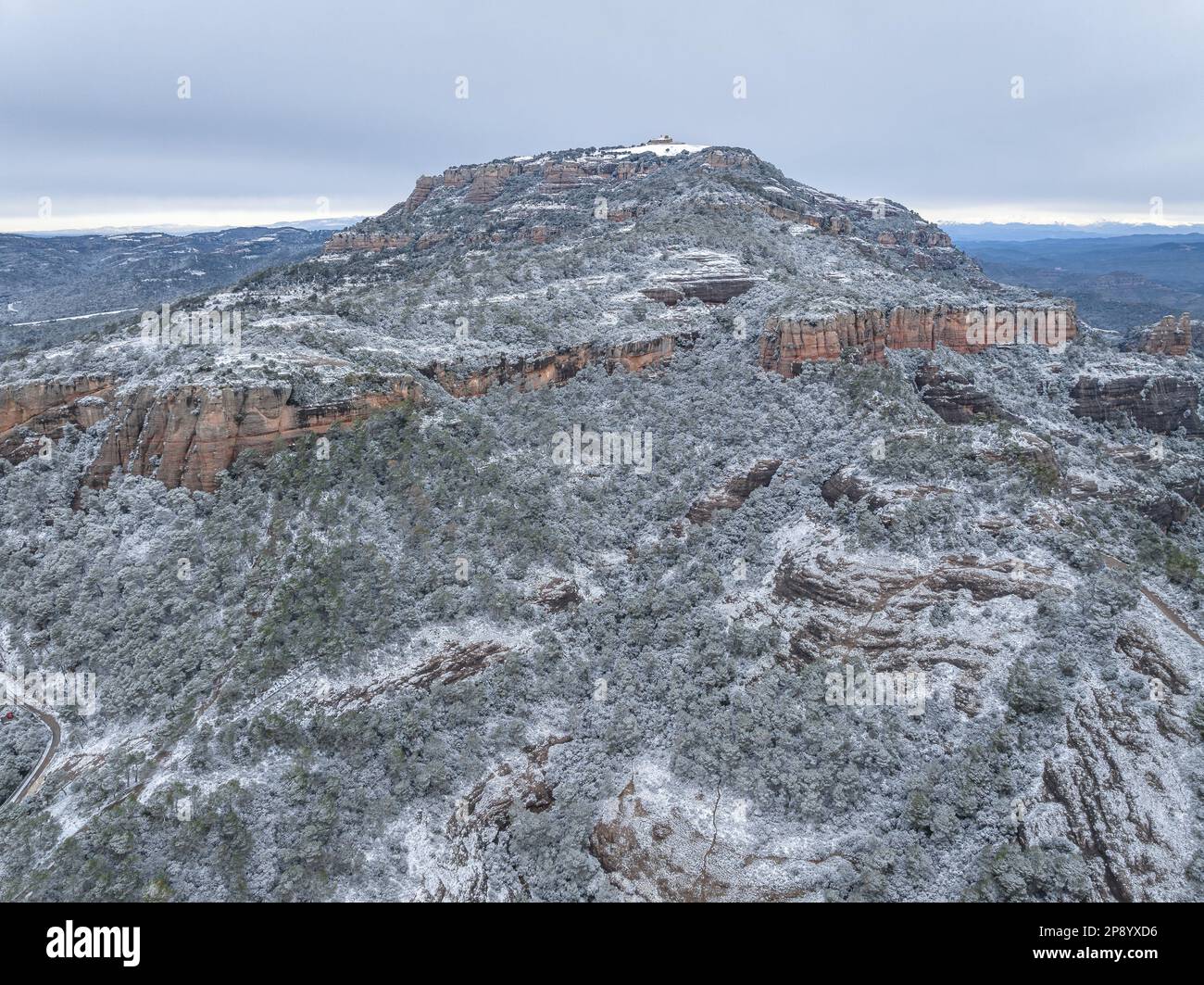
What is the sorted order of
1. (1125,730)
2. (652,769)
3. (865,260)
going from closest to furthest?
(1125,730) < (652,769) < (865,260)

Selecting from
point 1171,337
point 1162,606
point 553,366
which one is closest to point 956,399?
point 1162,606

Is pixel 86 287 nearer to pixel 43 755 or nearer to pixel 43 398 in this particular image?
pixel 43 398

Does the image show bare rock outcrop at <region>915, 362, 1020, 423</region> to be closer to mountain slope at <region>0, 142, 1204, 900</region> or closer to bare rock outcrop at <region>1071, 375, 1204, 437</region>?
mountain slope at <region>0, 142, 1204, 900</region>

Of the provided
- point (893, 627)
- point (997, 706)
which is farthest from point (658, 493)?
point (997, 706)

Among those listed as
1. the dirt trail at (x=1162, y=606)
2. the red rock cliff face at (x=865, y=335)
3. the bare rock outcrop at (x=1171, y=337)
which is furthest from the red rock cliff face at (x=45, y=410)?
the bare rock outcrop at (x=1171, y=337)

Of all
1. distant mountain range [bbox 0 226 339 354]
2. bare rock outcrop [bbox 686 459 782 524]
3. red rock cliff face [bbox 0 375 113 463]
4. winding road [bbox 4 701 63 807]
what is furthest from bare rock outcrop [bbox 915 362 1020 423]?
distant mountain range [bbox 0 226 339 354]

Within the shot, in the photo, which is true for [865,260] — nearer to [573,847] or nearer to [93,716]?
[573,847]

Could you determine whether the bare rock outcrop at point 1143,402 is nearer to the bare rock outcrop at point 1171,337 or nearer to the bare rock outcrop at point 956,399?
the bare rock outcrop at point 1171,337
